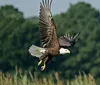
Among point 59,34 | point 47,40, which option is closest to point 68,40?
point 47,40

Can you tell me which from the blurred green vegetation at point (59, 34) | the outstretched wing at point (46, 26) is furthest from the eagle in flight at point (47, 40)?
the blurred green vegetation at point (59, 34)

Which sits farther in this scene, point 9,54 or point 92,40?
point 92,40

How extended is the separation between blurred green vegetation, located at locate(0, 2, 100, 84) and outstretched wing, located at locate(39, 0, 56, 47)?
25030mm

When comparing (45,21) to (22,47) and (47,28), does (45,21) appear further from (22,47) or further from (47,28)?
(22,47)

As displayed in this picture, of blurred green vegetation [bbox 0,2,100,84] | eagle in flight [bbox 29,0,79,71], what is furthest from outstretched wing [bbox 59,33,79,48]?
blurred green vegetation [bbox 0,2,100,84]

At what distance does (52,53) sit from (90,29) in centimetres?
3679

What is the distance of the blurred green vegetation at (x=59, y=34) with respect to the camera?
39.9 metres

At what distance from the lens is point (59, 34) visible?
41469 millimetres

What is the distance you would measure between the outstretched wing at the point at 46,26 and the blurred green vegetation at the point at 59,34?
25.0m

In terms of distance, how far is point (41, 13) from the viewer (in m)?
11.8

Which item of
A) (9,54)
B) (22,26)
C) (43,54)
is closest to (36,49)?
(43,54)

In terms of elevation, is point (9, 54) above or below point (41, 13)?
below

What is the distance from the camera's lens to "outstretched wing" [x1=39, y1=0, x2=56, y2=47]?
461 inches

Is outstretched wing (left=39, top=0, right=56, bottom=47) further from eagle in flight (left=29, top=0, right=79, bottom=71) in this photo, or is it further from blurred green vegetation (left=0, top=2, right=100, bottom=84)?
blurred green vegetation (left=0, top=2, right=100, bottom=84)
